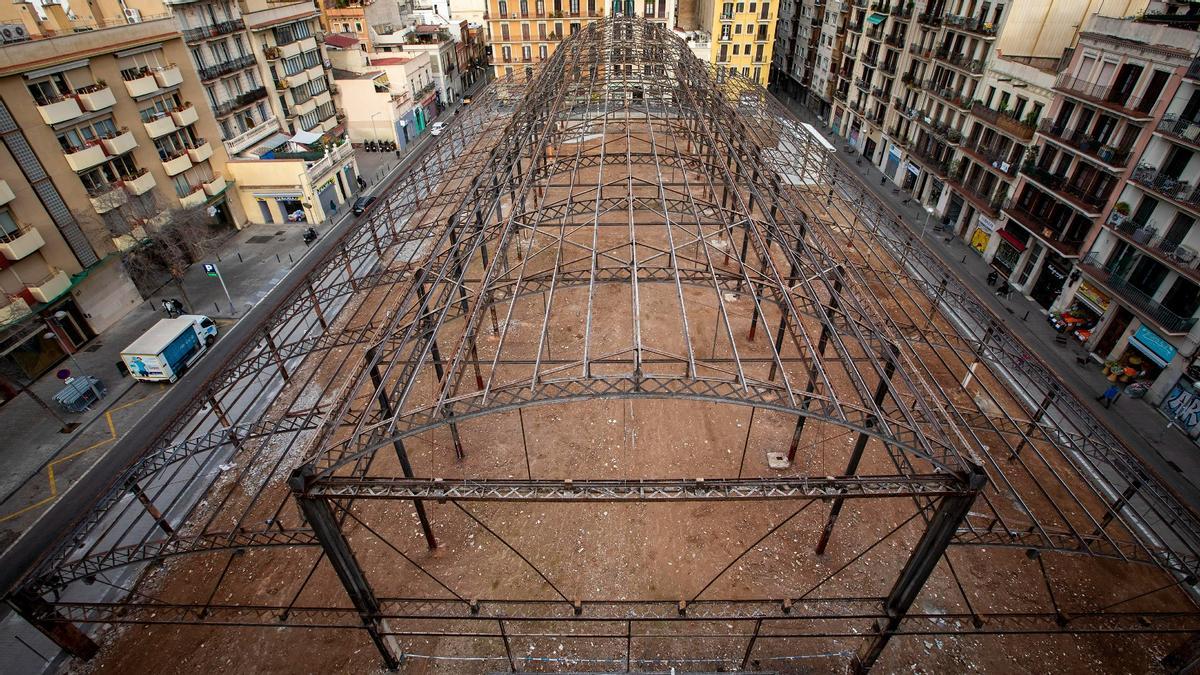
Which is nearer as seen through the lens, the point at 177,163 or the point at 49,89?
the point at 49,89

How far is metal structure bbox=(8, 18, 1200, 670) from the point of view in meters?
14.1

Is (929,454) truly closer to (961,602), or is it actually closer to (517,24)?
(961,602)

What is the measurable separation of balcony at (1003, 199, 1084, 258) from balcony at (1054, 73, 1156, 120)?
666 centimetres

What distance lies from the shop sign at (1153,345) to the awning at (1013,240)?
960 cm

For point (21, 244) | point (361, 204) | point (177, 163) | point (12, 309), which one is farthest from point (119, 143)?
point (361, 204)

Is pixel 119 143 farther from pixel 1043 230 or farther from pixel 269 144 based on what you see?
pixel 1043 230

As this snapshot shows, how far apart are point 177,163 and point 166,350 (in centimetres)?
1622

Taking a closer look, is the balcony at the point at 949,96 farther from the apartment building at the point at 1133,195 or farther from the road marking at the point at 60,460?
the road marking at the point at 60,460

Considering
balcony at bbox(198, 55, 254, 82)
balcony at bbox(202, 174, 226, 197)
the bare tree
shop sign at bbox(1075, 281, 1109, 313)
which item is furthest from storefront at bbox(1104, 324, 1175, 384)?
balcony at bbox(198, 55, 254, 82)

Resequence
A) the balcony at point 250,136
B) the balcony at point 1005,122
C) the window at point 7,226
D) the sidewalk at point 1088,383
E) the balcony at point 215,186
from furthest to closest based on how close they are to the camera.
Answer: the balcony at point 250,136, the balcony at point 215,186, the balcony at point 1005,122, the window at point 7,226, the sidewalk at point 1088,383

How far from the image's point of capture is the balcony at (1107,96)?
2753 centimetres

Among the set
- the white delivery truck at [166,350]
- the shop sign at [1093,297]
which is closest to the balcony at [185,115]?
the white delivery truck at [166,350]

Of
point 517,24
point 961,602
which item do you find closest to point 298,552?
point 961,602

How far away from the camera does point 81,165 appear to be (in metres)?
31.0
